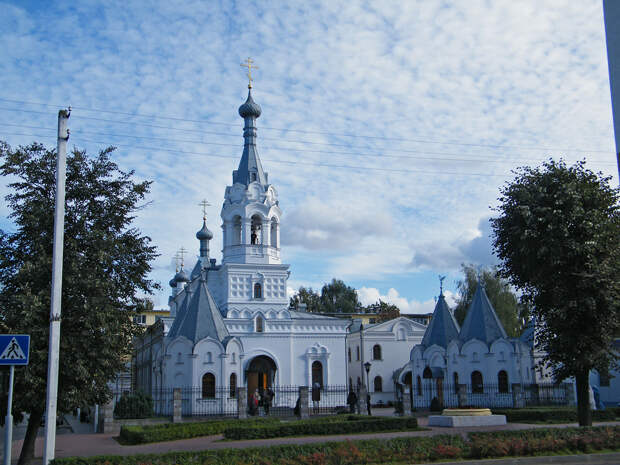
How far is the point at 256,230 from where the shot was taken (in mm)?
42000

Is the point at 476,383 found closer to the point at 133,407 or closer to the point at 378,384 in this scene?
the point at 378,384

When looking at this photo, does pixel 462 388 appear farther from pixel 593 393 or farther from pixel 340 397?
pixel 340 397

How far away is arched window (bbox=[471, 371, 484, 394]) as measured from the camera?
35281mm

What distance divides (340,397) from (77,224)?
27540 mm

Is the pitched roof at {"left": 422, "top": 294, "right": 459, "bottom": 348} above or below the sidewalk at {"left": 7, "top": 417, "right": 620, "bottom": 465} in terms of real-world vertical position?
above

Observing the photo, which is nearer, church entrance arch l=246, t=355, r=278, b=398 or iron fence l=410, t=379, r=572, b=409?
iron fence l=410, t=379, r=572, b=409

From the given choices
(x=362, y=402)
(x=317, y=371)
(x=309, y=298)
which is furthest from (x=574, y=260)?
(x=309, y=298)

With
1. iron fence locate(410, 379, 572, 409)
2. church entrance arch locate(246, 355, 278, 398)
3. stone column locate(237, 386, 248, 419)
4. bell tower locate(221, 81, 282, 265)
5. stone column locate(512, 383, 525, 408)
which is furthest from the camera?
bell tower locate(221, 81, 282, 265)

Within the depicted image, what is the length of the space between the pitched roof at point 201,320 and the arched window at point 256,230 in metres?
6.01

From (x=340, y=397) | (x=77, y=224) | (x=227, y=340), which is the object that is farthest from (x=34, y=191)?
(x=340, y=397)

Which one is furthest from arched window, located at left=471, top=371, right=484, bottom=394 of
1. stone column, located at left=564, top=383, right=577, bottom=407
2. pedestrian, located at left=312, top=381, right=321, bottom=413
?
pedestrian, located at left=312, top=381, right=321, bottom=413

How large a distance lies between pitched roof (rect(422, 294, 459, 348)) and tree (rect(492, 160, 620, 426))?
1711 centimetres

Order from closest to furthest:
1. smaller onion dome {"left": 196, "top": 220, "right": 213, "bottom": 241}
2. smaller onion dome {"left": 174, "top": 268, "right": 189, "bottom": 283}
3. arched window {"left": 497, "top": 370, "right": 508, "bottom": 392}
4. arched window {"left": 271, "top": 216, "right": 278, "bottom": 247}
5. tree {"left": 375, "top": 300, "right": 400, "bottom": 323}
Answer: arched window {"left": 497, "top": 370, "right": 508, "bottom": 392} < arched window {"left": 271, "top": 216, "right": 278, "bottom": 247} < smaller onion dome {"left": 196, "top": 220, "right": 213, "bottom": 241} < smaller onion dome {"left": 174, "top": 268, "right": 189, "bottom": 283} < tree {"left": 375, "top": 300, "right": 400, "bottom": 323}

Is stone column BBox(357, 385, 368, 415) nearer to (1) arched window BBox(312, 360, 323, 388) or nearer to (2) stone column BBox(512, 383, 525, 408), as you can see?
(2) stone column BBox(512, 383, 525, 408)
